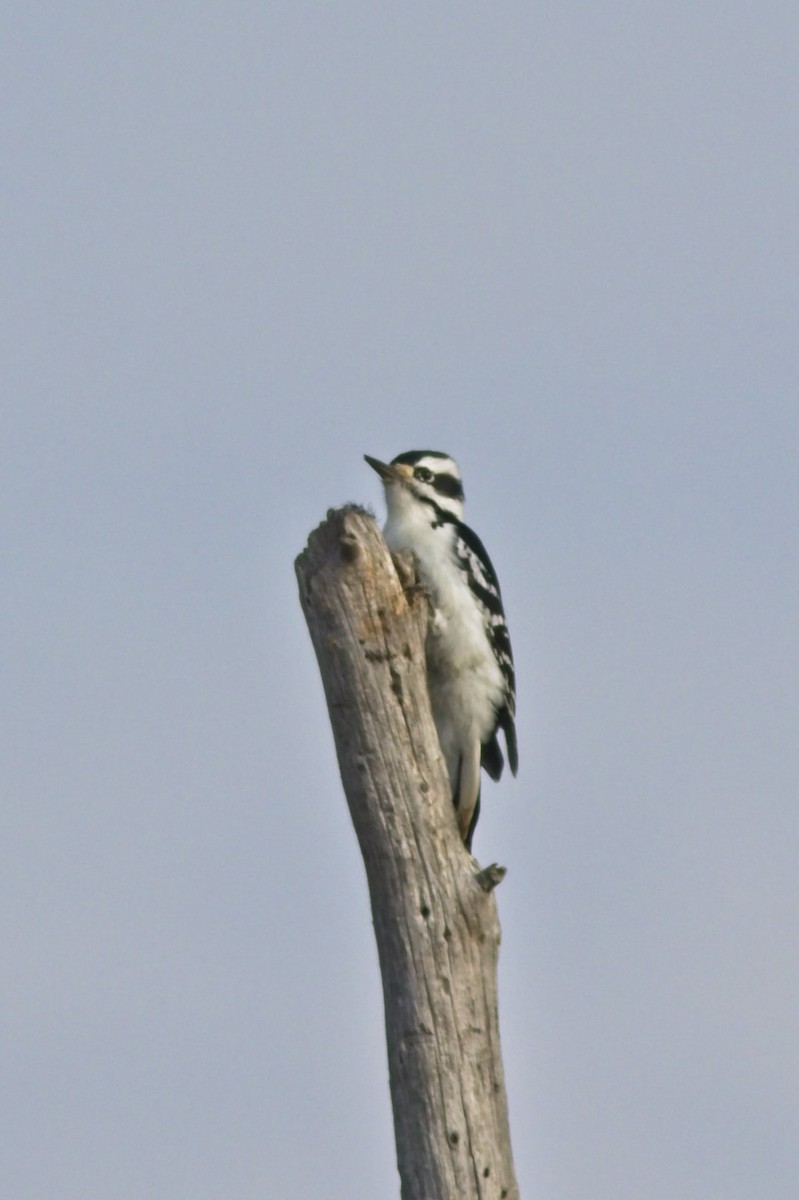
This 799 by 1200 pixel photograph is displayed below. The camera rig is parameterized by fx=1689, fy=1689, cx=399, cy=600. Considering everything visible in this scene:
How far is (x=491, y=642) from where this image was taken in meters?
9.73

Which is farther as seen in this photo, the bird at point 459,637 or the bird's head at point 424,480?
the bird's head at point 424,480

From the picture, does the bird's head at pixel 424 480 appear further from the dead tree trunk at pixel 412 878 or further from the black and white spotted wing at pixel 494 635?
Result: the dead tree trunk at pixel 412 878

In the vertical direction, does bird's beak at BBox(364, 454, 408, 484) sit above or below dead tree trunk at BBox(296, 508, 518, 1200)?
above

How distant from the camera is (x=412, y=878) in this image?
728cm

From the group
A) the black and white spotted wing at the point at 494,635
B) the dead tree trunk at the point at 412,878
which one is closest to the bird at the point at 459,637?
the black and white spotted wing at the point at 494,635

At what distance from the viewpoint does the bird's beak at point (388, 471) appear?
10.1 m

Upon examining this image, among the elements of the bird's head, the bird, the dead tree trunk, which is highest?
the bird's head

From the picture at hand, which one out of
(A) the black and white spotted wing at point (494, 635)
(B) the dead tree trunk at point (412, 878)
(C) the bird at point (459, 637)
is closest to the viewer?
(B) the dead tree trunk at point (412, 878)

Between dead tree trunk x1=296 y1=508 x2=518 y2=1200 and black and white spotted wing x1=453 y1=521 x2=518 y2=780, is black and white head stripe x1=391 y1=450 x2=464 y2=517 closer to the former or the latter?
black and white spotted wing x1=453 y1=521 x2=518 y2=780

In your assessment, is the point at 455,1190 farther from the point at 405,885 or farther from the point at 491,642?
the point at 491,642

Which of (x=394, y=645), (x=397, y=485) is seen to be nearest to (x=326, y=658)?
(x=394, y=645)

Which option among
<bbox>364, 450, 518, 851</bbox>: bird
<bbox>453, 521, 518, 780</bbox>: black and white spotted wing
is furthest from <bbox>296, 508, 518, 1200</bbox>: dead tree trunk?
<bbox>453, 521, 518, 780</bbox>: black and white spotted wing

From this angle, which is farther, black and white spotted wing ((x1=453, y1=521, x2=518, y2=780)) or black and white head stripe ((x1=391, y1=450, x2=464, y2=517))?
black and white head stripe ((x1=391, y1=450, x2=464, y2=517))

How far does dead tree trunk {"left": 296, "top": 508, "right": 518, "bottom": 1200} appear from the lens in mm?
6918
